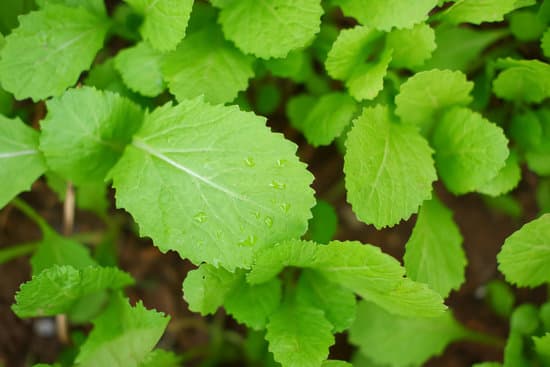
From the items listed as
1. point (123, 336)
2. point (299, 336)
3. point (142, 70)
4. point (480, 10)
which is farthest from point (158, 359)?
point (480, 10)

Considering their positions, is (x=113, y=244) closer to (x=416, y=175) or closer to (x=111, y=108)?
(x=111, y=108)

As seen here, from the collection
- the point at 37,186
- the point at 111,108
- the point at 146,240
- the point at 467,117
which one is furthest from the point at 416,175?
the point at 37,186

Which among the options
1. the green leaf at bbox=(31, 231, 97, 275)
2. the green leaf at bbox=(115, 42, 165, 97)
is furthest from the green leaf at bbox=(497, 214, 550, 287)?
the green leaf at bbox=(31, 231, 97, 275)

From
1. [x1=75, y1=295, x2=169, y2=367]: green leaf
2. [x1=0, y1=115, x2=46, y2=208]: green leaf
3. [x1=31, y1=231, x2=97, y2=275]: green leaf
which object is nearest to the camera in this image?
[x1=75, y1=295, x2=169, y2=367]: green leaf

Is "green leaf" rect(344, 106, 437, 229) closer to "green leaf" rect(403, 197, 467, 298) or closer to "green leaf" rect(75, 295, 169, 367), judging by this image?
"green leaf" rect(403, 197, 467, 298)

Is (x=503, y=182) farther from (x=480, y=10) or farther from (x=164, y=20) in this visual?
(x=164, y=20)
